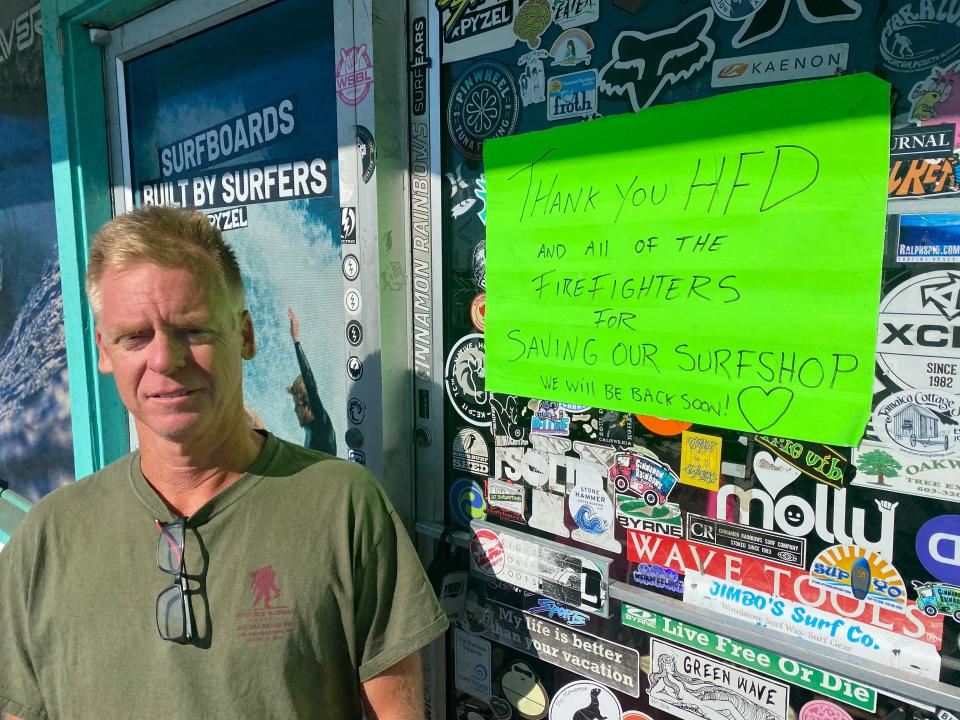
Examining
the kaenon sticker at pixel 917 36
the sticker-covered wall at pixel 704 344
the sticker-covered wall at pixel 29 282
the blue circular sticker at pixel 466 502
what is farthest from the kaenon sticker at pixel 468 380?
the sticker-covered wall at pixel 29 282

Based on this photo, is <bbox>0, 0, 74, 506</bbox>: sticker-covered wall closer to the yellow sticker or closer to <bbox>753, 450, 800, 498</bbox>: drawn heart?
the yellow sticker

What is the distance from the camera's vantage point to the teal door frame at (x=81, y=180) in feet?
8.39

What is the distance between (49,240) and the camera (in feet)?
9.93

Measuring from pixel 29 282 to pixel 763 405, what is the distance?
3.52 meters

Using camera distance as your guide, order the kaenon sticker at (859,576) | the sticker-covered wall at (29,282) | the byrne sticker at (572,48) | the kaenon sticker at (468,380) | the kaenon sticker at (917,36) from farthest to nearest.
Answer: the sticker-covered wall at (29,282)
the kaenon sticker at (468,380)
the byrne sticker at (572,48)
the kaenon sticker at (859,576)
the kaenon sticker at (917,36)

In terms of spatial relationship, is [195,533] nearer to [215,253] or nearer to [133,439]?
[215,253]

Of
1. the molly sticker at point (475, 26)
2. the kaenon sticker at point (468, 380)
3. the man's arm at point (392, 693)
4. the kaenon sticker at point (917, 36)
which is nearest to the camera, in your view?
the kaenon sticker at point (917, 36)

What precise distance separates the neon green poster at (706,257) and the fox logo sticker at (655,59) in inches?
2.7

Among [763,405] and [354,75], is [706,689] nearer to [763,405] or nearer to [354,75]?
[763,405]

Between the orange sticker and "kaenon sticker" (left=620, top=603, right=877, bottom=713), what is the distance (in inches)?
16.1

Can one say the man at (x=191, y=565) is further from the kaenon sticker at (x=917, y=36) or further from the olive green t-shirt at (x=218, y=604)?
the kaenon sticker at (x=917, y=36)

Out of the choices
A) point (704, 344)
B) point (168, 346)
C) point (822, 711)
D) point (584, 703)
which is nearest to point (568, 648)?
point (584, 703)

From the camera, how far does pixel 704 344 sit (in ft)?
4.03

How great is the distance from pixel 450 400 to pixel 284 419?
0.77 metres
